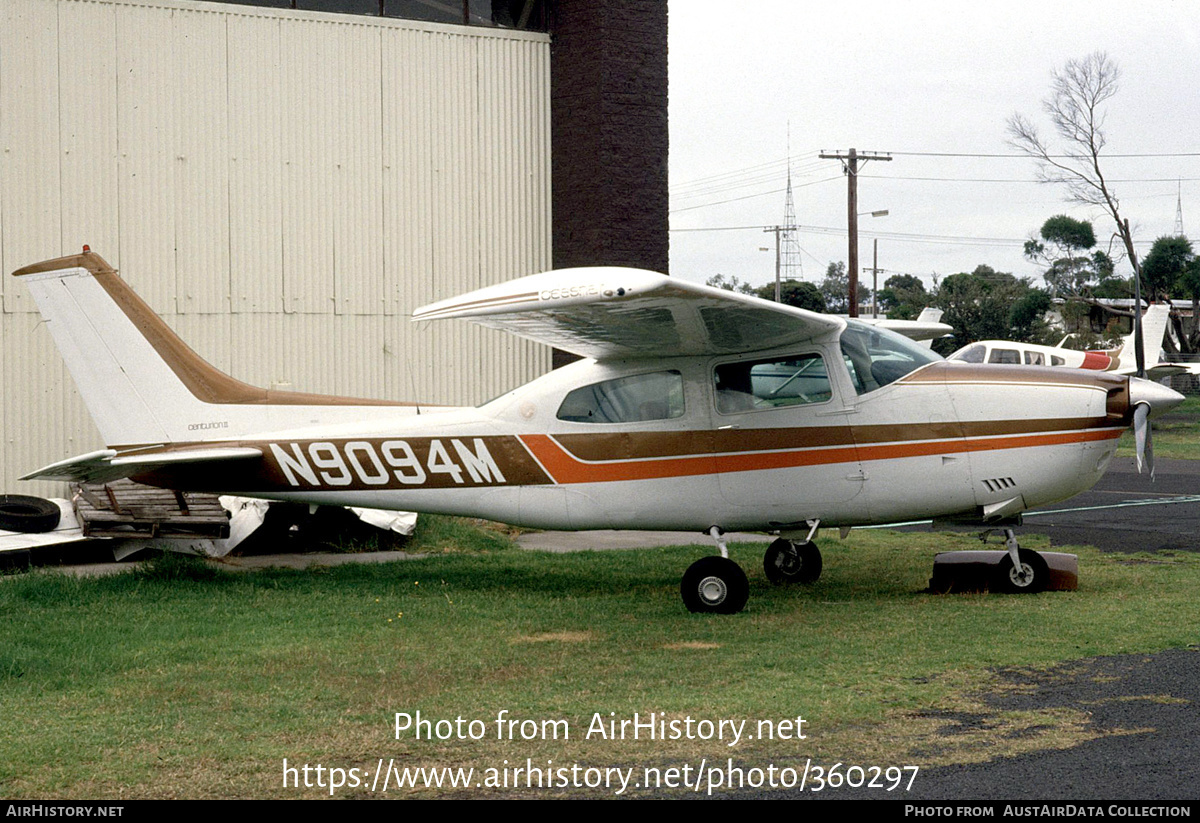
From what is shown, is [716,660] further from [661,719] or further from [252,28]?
[252,28]

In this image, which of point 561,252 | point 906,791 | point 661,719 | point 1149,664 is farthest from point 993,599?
point 561,252

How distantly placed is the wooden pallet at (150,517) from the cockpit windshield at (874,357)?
6463mm

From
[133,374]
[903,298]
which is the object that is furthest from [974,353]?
[903,298]

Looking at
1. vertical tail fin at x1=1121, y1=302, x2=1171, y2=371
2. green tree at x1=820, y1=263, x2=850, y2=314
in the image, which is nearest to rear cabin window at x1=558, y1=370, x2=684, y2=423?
vertical tail fin at x1=1121, y1=302, x2=1171, y2=371

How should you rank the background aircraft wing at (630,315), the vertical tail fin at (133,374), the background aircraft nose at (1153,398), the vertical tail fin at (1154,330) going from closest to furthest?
1. the background aircraft wing at (630,315)
2. the background aircraft nose at (1153,398)
3. the vertical tail fin at (133,374)
4. the vertical tail fin at (1154,330)

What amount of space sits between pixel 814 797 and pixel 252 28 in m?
13.2

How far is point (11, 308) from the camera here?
1388 centimetres

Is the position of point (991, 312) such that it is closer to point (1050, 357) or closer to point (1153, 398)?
point (1050, 357)

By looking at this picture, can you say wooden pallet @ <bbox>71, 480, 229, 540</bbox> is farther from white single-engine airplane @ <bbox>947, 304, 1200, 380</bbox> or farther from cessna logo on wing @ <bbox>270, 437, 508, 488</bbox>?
white single-engine airplane @ <bbox>947, 304, 1200, 380</bbox>

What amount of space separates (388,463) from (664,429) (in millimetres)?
2548

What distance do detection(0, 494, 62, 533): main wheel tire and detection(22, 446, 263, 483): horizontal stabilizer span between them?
7.18ft

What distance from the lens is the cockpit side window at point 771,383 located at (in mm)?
9734

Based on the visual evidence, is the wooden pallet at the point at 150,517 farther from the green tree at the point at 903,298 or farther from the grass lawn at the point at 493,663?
the green tree at the point at 903,298

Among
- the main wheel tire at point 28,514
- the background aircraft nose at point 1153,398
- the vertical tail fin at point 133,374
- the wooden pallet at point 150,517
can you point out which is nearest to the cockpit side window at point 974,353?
the background aircraft nose at point 1153,398
